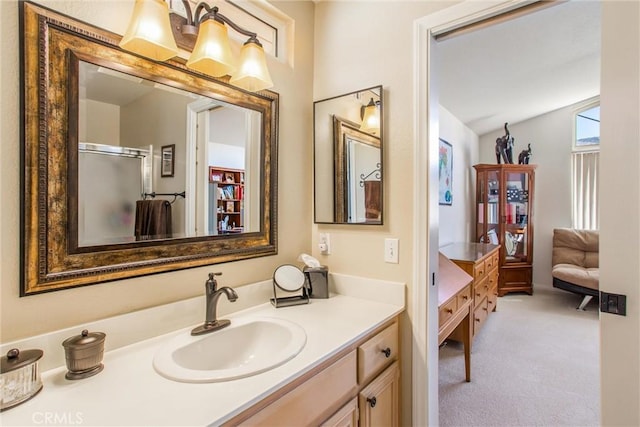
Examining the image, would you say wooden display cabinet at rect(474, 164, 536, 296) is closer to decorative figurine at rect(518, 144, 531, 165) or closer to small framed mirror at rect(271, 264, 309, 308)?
decorative figurine at rect(518, 144, 531, 165)

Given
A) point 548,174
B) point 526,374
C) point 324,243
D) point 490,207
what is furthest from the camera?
point 548,174

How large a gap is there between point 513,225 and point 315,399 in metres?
4.72

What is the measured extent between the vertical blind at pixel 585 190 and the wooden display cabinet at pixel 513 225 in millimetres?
677

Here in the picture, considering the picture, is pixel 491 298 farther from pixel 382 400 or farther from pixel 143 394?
pixel 143 394

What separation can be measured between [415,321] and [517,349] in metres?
2.12

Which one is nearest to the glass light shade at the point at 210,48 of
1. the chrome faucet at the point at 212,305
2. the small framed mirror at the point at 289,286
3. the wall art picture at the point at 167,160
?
the wall art picture at the point at 167,160

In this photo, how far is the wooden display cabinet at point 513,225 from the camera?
15.3 ft

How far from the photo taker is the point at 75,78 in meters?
0.98

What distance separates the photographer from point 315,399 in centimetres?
101

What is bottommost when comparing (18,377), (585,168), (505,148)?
(18,377)

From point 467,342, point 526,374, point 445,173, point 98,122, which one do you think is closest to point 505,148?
point 445,173

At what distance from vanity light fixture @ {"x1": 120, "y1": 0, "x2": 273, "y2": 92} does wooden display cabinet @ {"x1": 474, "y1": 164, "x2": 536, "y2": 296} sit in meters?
4.44

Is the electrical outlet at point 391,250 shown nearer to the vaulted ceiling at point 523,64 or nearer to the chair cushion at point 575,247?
the vaulted ceiling at point 523,64

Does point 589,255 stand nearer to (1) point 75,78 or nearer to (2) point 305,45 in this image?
(2) point 305,45
